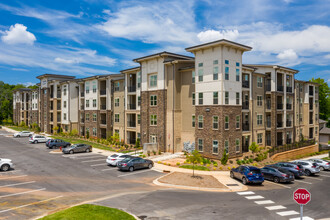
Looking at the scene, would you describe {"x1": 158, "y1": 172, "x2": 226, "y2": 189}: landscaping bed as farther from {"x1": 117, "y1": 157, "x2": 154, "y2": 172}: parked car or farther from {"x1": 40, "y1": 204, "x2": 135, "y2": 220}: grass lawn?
{"x1": 40, "y1": 204, "x2": 135, "y2": 220}: grass lawn

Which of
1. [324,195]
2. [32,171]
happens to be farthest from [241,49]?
[32,171]

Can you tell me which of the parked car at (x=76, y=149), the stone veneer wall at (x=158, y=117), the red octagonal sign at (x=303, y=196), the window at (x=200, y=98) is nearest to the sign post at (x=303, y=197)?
the red octagonal sign at (x=303, y=196)

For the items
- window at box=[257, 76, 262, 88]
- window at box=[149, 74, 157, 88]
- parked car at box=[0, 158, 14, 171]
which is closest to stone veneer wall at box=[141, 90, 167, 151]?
window at box=[149, 74, 157, 88]

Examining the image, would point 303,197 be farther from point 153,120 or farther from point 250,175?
point 153,120

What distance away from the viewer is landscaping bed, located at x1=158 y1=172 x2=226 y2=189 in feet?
70.4

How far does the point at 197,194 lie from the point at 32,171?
56.8ft

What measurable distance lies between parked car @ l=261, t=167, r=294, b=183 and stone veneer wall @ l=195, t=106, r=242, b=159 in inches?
269

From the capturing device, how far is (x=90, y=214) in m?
12.4

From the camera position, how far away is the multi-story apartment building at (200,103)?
30.8 metres

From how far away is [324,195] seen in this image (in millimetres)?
19188

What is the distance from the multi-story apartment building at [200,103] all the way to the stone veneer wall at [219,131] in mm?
123

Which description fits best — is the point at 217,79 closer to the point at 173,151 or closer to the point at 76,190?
the point at 173,151

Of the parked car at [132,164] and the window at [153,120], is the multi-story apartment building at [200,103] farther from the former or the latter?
the parked car at [132,164]

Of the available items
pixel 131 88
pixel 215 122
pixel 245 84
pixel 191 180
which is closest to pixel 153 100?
pixel 131 88
